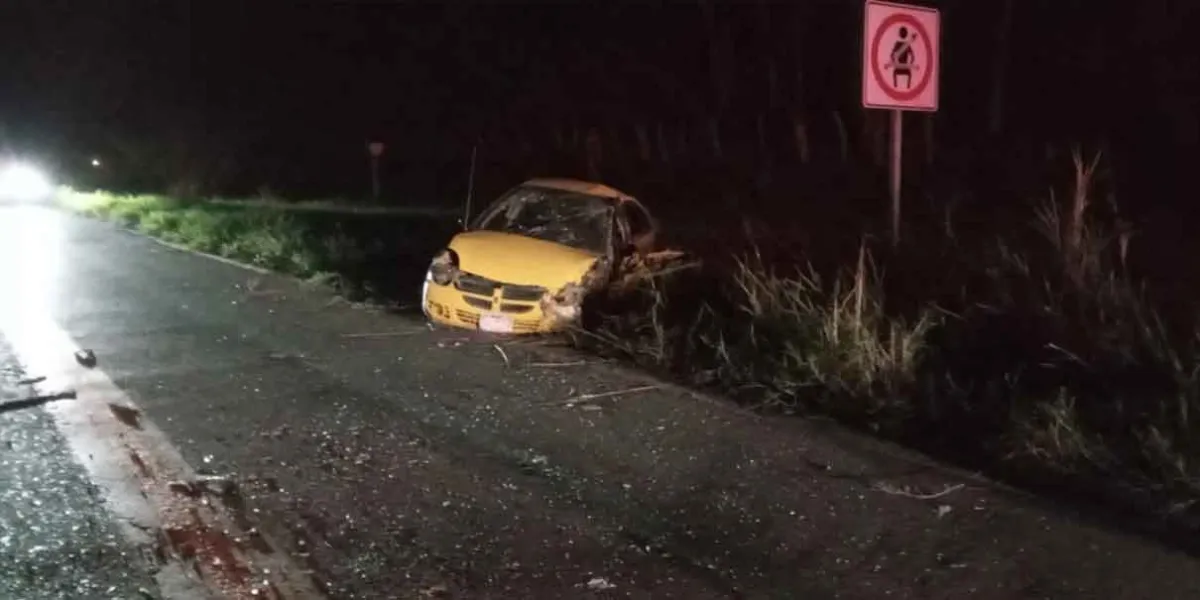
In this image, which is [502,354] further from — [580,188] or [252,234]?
[252,234]

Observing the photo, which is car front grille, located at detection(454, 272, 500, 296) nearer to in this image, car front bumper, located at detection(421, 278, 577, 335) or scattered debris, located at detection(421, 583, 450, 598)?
car front bumper, located at detection(421, 278, 577, 335)

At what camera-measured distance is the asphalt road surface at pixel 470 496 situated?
5.02 meters

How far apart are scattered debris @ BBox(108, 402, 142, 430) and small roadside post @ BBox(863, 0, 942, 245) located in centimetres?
518

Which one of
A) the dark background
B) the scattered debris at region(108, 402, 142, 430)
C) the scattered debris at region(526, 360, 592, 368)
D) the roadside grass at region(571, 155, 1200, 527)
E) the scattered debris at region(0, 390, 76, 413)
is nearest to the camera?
the roadside grass at region(571, 155, 1200, 527)

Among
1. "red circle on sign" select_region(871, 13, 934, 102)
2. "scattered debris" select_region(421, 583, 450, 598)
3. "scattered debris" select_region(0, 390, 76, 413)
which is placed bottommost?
"scattered debris" select_region(421, 583, 450, 598)

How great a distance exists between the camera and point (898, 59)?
28.9ft

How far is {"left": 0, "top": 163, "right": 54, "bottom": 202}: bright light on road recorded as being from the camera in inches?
1351

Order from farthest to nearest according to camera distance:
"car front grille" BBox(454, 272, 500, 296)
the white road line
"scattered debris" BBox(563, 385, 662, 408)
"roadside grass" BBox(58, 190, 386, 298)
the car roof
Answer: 1. "roadside grass" BBox(58, 190, 386, 298)
2. the car roof
3. "car front grille" BBox(454, 272, 500, 296)
4. "scattered debris" BBox(563, 385, 662, 408)
5. the white road line

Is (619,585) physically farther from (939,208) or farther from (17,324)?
(939,208)

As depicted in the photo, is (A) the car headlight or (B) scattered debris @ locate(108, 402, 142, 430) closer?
(B) scattered debris @ locate(108, 402, 142, 430)

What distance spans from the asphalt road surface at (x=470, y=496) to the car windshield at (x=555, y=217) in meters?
1.94

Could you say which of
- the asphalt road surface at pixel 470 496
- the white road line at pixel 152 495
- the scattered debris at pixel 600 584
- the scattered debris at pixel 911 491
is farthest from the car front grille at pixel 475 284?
the scattered debris at pixel 600 584

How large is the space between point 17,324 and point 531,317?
495cm

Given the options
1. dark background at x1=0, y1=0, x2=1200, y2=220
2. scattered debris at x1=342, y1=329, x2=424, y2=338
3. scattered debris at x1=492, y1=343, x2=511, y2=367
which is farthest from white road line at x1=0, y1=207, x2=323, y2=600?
dark background at x1=0, y1=0, x2=1200, y2=220
